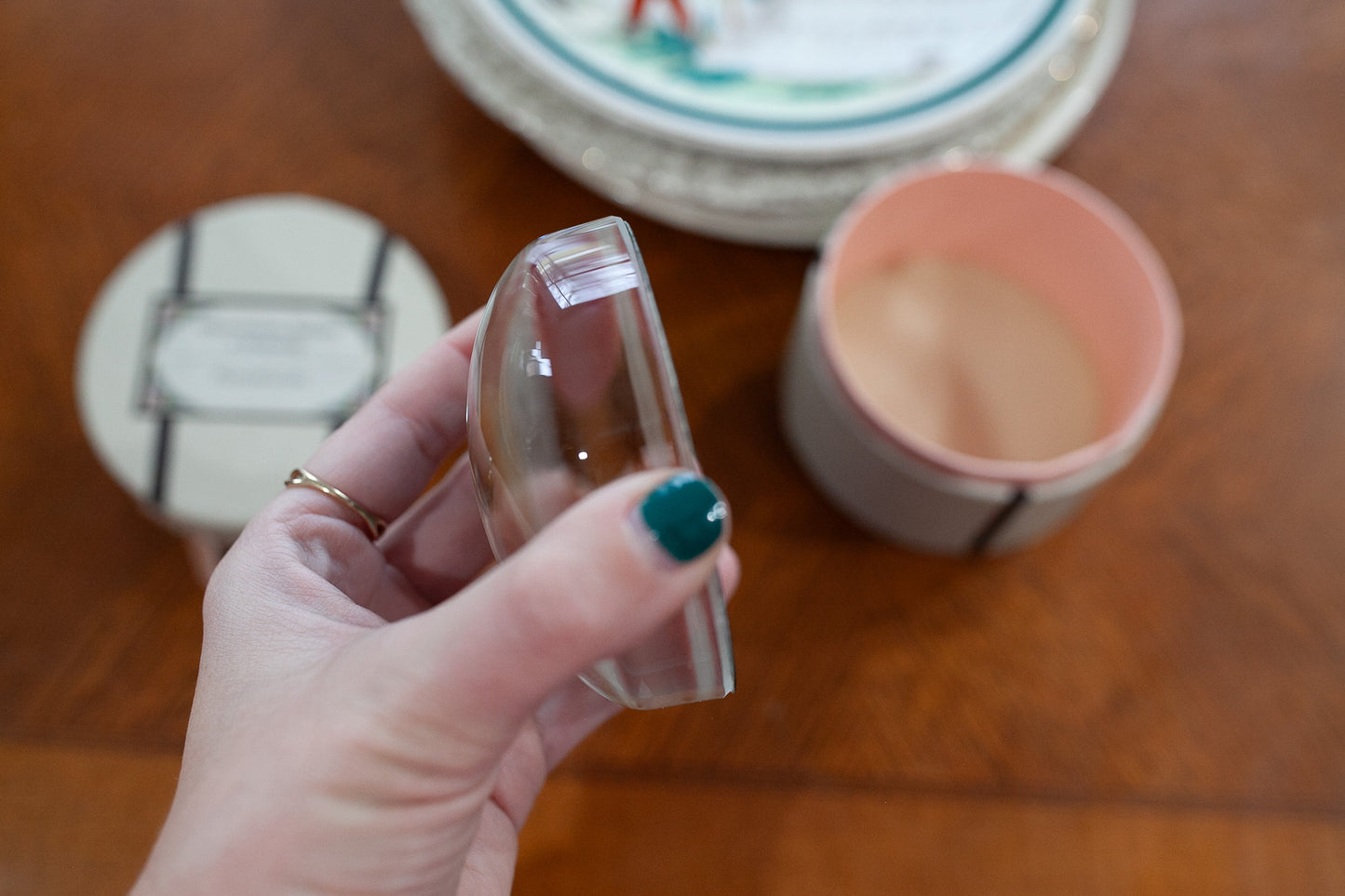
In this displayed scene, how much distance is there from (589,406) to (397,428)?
0.12 meters

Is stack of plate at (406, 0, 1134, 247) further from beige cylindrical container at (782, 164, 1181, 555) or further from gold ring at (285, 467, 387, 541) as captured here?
gold ring at (285, 467, 387, 541)

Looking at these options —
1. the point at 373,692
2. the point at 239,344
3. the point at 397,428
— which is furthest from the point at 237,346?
the point at 373,692

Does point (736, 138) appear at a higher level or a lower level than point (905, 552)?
higher

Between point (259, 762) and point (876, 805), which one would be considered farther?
point (876, 805)

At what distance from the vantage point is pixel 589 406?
7.0 inches

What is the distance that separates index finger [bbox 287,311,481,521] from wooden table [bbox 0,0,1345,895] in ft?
0.36

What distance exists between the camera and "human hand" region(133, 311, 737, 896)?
0.53ft

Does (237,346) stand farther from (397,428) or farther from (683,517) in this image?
(683,517)

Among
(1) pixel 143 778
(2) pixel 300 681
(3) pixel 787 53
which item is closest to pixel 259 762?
(2) pixel 300 681

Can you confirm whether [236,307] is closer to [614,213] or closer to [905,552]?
[614,213]

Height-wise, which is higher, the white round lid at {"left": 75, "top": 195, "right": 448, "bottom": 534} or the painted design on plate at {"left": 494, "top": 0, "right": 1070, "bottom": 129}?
the painted design on plate at {"left": 494, "top": 0, "right": 1070, "bottom": 129}

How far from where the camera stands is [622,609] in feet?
0.53

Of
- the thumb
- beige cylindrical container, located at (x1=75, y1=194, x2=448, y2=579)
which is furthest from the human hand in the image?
beige cylindrical container, located at (x1=75, y1=194, x2=448, y2=579)

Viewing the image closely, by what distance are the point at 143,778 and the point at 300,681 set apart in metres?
0.17
